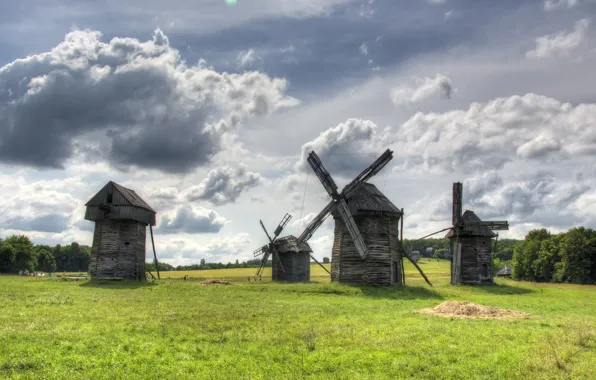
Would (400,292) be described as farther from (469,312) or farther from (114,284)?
(114,284)

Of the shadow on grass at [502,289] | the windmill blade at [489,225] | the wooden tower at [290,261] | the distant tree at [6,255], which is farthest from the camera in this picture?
the distant tree at [6,255]

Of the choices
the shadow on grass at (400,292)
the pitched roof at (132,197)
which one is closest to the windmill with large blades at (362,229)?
the shadow on grass at (400,292)

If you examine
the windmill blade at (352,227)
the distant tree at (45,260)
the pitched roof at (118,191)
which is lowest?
the distant tree at (45,260)

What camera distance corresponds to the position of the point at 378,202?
138ft

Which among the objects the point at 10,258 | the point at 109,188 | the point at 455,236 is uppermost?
the point at 109,188

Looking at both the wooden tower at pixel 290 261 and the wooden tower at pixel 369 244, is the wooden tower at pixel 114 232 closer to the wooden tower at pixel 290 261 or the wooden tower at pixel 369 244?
the wooden tower at pixel 290 261

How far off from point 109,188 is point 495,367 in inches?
1636

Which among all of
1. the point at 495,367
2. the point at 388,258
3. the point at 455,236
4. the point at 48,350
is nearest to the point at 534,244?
the point at 455,236

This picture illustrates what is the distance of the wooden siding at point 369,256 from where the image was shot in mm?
41000

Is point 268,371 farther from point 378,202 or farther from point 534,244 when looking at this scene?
point 534,244

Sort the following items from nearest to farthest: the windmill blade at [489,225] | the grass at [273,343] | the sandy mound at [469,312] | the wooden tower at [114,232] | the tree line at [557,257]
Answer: the grass at [273,343] → the sandy mound at [469,312] → the wooden tower at [114,232] → the windmill blade at [489,225] → the tree line at [557,257]

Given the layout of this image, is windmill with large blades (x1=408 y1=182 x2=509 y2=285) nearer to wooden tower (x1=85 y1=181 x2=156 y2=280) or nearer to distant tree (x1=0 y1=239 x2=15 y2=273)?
wooden tower (x1=85 y1=181 x2=156 y2=280)

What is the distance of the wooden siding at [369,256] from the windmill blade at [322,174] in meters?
3.09

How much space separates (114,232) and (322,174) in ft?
69.1
